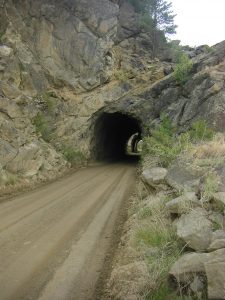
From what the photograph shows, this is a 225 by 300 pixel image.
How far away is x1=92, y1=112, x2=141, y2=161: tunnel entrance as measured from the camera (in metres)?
33.0

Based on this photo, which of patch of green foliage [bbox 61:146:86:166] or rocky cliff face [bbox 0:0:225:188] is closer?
rocky cliff face [bbox 0:0:225:188]

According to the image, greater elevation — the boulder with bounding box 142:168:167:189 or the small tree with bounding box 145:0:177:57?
the small tree with bounding box 145:0:177:57

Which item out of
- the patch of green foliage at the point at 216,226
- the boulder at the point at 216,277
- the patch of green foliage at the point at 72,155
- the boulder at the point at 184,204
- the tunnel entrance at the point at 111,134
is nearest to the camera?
the boulder at the point at 216,277

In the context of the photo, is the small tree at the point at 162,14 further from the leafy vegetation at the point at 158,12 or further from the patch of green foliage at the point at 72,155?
the patch of green foliage at the point at 72,155

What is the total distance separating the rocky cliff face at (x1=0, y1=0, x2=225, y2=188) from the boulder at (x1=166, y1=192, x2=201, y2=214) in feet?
48.0

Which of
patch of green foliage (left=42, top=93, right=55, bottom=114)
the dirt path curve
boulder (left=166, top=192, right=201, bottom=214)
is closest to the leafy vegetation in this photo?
patch of green foliage (left=42, top=93, right=55, bottom=114)

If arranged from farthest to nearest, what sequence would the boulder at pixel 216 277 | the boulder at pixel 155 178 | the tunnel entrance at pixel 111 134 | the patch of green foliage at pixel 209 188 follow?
the tunnel entrance at pixel 111 134 < the boulder at pixel 155 178 < the patch of green foliage at pixel 209 188 < the boulder at pixel 216 277

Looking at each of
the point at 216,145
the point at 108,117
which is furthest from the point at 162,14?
the point at 216,145

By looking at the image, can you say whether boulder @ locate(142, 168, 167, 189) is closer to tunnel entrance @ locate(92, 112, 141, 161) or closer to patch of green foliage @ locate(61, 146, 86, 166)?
patch of green foliage @ locate(61, 146, 86, 166)

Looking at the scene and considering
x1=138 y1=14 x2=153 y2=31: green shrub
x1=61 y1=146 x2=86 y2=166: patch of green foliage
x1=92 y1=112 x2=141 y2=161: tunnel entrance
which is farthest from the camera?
x1=138 y1=14 x2=153 y2=31: green shrub

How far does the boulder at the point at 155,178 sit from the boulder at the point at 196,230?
475 cm

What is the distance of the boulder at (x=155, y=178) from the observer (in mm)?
12781

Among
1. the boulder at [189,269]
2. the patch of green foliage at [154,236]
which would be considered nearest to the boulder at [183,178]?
the patch of green foliage at [154,236]

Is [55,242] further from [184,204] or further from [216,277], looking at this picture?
[216,277]
